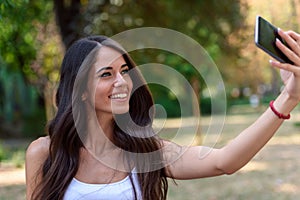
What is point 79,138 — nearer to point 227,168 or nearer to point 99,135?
point 99,135

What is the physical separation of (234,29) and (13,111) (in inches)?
537

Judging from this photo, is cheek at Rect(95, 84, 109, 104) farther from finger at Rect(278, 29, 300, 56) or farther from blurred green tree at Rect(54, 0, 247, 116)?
blurred green tree at Rect(54, 0, 247, 116)

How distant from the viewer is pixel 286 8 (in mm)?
24406

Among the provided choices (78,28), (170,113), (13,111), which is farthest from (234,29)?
(170,113)

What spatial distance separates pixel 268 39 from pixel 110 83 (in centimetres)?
83

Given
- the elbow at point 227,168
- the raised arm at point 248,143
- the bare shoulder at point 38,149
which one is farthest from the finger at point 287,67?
the bare shoulder at point 38,149

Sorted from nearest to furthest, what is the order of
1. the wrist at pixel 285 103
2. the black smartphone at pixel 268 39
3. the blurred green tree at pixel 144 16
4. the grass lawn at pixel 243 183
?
the black smartphone at pixel 268 39 < the wrist at pixel 285 103 < the grass lawn at pixel 243 183 < the blurred green tree at pixel 144 16

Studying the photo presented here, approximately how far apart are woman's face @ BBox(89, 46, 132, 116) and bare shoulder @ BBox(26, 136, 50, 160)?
0.28 metres

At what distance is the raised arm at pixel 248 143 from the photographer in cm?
182

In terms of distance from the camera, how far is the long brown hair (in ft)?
8.08

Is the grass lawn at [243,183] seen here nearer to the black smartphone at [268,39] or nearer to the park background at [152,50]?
the park background at [152,50]

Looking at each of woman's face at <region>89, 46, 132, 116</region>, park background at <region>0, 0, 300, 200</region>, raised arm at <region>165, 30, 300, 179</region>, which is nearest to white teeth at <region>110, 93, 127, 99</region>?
woman's face at <region>89, 46, 132, 116</region>

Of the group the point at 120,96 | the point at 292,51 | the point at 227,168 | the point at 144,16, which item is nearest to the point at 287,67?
the point at 292,51

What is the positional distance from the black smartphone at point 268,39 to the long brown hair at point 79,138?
2.82 feet
